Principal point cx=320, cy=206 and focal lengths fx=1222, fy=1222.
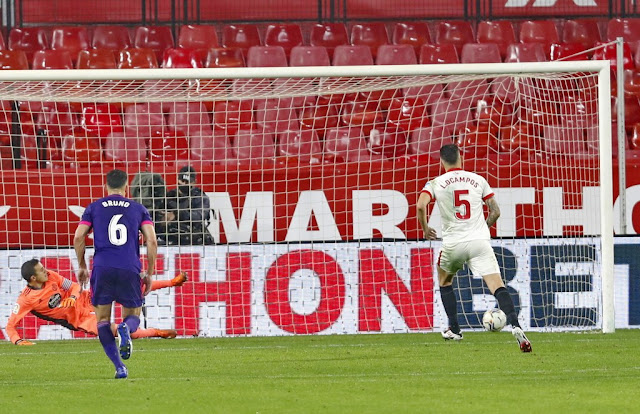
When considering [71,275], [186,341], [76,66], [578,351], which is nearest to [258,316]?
[186,341]

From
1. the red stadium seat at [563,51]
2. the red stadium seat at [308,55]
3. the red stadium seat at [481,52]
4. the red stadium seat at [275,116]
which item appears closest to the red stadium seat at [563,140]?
the red stadium seat at [481,52]

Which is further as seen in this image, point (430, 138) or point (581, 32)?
point (581, 32)

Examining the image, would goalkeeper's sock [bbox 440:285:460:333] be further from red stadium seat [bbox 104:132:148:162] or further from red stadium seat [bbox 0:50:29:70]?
red stadium seat [bbox 0:50:29:70]

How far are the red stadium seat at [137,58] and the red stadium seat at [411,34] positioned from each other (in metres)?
3.50

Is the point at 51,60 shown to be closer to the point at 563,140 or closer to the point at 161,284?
the point at 161,284

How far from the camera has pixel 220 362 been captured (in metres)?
10.0

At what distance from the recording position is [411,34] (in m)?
17.5

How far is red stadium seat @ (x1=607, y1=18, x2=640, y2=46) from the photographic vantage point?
17516 mm

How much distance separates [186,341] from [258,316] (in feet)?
2.97

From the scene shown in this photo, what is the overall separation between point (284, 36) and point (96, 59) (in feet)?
8.78

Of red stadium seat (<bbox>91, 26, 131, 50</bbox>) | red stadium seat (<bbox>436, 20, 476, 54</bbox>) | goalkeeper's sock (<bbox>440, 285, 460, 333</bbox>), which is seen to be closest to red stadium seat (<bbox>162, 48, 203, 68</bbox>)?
red stadium seat (<bbox>91, 26, 131, 50</bbox>)

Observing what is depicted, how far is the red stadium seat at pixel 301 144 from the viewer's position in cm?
1495

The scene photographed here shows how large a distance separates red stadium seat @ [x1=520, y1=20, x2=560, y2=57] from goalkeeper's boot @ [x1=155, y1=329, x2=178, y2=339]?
7.45 m

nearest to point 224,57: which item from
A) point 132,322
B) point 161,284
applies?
point 161,284
